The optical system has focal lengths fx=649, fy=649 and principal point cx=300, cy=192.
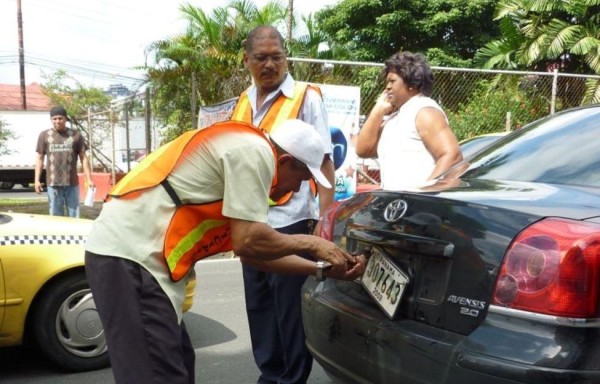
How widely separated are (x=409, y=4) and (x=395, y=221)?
23.9m

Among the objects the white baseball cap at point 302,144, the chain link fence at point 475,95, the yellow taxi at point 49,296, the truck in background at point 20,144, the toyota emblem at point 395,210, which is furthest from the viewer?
the truck in background at point 20,144

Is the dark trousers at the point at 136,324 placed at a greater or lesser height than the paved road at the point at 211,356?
greater

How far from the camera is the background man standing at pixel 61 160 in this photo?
7867mm

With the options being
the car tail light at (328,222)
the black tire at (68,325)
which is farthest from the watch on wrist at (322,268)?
the black tire at (68,325)

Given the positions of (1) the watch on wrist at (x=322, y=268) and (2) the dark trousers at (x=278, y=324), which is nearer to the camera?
(1) the watch on wrist at (x=322, y=268)

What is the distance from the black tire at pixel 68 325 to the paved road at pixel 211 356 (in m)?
0.12

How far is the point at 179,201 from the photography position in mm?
2121

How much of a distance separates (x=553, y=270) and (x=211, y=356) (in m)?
2.77

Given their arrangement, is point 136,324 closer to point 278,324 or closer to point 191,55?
point 278,324

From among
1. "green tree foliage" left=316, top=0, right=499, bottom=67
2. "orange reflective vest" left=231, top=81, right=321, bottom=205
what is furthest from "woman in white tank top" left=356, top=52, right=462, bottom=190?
"green tree foliage" left=316, top=0, right=499, bottom=67

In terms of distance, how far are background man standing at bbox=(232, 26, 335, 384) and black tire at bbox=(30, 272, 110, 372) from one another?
1.09m

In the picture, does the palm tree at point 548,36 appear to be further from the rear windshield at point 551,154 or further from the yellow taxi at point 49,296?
the yellow taxi at point 49,296

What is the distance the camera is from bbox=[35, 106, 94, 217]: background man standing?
310 inches

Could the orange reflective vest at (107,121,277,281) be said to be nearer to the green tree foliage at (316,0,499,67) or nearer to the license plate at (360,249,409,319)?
the license plate at (360,249,409,319)
